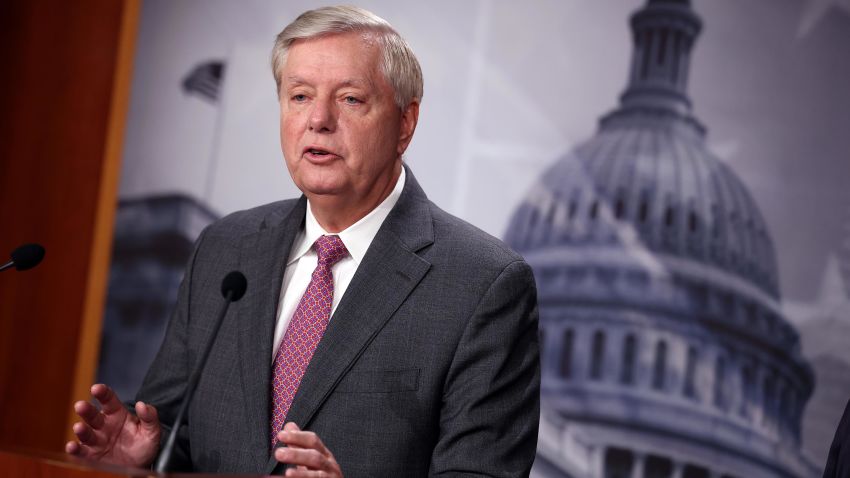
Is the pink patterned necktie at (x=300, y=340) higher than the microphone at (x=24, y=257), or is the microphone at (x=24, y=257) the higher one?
the microphone at (x=24, y=257)

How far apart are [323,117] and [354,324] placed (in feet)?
1.38

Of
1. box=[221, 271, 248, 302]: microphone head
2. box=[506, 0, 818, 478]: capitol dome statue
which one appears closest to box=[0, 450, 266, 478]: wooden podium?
box=[221, 271, 248, 302]: microphone head

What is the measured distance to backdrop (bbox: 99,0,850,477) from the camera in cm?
300

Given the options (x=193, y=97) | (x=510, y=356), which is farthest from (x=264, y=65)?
(x=510, y=356)

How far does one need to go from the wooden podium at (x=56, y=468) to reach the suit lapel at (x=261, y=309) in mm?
515

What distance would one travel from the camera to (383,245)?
1.91m

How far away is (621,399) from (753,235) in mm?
708

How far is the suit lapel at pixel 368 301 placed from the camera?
1761mm

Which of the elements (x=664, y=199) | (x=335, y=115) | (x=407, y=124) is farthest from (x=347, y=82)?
(x=664, y=199)

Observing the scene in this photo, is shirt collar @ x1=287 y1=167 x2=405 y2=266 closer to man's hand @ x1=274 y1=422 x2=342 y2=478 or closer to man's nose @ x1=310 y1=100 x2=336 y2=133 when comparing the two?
man's nose @ x1=310 y1=100 x2=336 y2=133

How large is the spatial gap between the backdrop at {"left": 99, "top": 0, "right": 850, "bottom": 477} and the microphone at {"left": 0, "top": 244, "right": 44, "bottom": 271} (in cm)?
181

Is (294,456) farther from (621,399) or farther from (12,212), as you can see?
(12,212)

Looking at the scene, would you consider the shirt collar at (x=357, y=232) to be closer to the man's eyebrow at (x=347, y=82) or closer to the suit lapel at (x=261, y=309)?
the suit lapel at (x=261, y=309)

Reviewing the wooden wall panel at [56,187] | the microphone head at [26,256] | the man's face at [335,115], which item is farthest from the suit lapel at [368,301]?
the wooden wall panel at [56,187]
